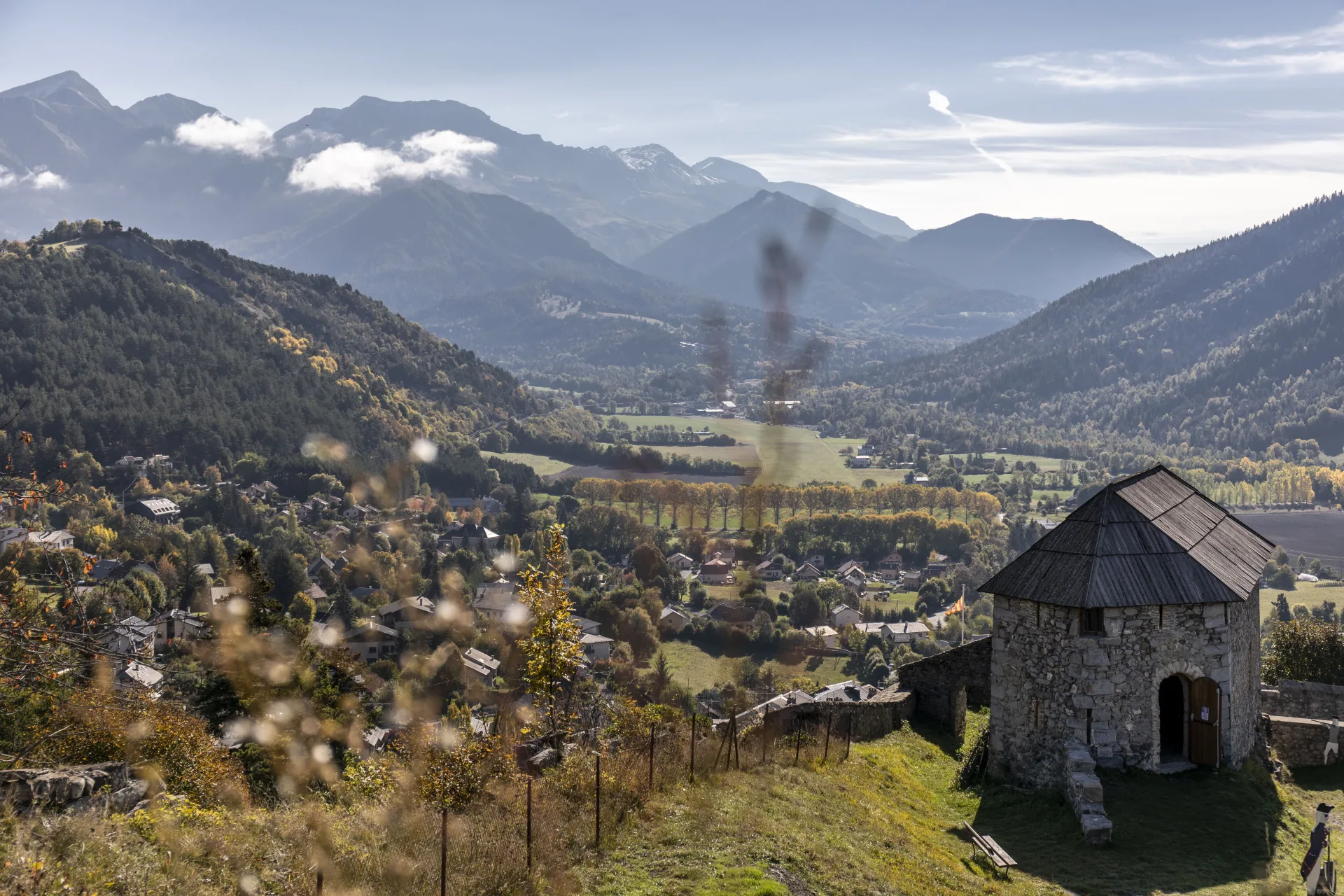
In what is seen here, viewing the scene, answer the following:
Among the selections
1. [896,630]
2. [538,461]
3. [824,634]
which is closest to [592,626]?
[824,634]

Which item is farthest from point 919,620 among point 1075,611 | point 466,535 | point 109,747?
point 109,747

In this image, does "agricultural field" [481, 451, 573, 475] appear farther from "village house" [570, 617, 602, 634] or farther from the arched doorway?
the arched doorway

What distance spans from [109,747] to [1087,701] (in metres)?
17.9

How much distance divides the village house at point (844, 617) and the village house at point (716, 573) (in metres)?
8.95

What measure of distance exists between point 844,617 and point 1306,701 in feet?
205

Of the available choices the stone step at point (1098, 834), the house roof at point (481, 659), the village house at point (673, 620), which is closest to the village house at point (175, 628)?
the house roof at point (481, 659)

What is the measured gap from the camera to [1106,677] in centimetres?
2022

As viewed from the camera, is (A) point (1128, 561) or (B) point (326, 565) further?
(B) point (326, 565)

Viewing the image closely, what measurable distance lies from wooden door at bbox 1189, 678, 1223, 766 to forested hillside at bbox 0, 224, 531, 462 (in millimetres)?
105766

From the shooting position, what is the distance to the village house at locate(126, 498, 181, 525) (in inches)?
3969

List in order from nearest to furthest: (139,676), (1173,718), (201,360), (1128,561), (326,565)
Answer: (1128,561), (1173,718), (139,676), (326,565), (201,360)

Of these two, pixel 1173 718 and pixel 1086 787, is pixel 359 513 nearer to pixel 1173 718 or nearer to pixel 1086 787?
pixel 1173 718

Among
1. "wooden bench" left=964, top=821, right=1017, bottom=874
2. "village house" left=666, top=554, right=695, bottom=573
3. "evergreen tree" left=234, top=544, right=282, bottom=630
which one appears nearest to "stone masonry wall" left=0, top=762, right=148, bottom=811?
"wooden bench" left=964, top=821, right=1017, bottom=874

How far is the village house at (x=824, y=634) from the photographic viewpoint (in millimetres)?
78812
